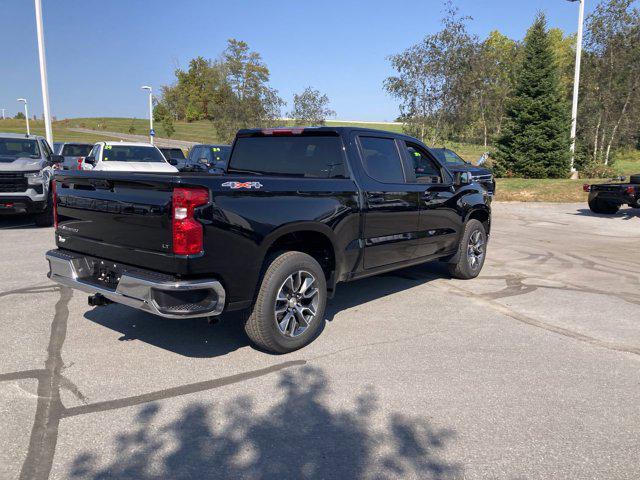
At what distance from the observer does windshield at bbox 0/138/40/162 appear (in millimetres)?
11383

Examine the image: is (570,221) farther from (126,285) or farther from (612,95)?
(612,95)

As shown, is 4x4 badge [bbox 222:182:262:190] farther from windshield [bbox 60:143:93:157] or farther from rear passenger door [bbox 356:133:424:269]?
windshield [bbox 60:143:93:157]

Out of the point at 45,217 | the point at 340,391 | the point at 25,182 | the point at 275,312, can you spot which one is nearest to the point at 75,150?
the point at 45,217

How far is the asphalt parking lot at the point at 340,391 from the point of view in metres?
2.84

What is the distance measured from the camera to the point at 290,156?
5281 millimetres

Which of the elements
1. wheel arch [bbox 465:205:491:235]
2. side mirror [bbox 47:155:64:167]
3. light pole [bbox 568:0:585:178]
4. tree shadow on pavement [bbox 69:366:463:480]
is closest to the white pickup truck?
side mirror [bbox 47:155:64:167]

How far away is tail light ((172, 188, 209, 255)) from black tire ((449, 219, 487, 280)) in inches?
168

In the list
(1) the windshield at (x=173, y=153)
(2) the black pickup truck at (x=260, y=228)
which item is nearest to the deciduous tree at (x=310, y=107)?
(1) the windshield at (x=173, y=153)

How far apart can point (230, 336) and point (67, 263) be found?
1.52 meters

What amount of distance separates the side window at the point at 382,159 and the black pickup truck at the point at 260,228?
1 centimetres

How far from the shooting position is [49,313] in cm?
525

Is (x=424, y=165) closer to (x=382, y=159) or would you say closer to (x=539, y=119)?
(x=382, y=159)

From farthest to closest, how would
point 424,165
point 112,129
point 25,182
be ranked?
point 112,129, point 25,182, point 424,165

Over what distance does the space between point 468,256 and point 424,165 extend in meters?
1.53
